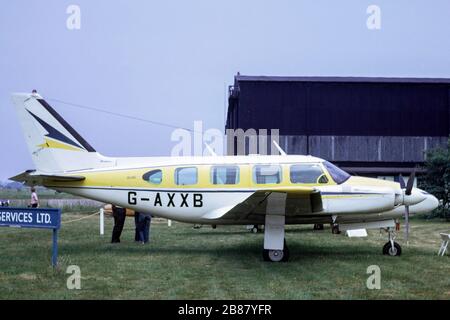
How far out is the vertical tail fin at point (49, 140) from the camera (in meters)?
14.0

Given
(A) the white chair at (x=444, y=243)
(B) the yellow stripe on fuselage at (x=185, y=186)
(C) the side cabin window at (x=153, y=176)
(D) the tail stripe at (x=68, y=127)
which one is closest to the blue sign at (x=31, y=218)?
(B) the yellow stripe on fuselage at (x=185, y=186)

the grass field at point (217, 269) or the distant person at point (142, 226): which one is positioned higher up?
the distant person at point (142, 226)

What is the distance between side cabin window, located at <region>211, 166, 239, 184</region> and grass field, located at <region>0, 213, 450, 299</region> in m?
1.84

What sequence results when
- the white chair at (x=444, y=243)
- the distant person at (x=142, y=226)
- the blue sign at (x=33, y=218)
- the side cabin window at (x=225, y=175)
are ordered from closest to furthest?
the blue sign at (x=33, y=218) → the side cabin window at (x=225, y=175) → the white chair at (x=444, y=243) → the distant person at (x=142, y=226)

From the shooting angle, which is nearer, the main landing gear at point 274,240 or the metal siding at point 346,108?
the main landing gear at point 274,240

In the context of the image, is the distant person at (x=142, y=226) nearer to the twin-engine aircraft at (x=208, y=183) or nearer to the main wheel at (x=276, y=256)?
the twin-engine aircraft at (x=208, y=183)

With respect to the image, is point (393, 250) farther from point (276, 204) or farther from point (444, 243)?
point (276, 204)

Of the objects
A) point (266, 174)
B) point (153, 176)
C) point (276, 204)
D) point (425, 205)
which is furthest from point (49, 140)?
point (425, 205)

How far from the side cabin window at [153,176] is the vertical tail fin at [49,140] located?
3.78 ft

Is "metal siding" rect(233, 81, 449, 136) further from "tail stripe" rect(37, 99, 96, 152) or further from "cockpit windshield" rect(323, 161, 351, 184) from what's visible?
"cockpit windshield" rect(323, 161, 351, 184)

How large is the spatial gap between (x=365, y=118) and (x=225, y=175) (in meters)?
24.1
